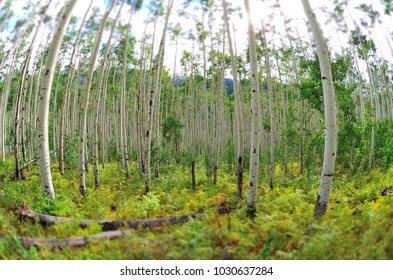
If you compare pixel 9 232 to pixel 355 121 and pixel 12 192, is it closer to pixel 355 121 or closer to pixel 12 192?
pixel 12 192

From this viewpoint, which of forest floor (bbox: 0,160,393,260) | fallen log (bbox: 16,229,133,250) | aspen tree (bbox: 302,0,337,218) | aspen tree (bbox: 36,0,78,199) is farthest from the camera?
aspen tree (bbox: 36,0,78,199)

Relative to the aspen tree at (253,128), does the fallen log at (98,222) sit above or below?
below

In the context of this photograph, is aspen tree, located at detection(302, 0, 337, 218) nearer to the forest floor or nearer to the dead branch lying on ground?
the forest floor

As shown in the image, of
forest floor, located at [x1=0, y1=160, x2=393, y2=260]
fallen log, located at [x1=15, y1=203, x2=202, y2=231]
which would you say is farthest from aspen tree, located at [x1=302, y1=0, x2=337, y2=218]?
fallen log, located at [x1=15, y1=203, x2=202, y2=231]

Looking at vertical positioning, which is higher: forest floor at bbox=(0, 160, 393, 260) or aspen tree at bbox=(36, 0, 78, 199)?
aspen tree at bbox=(36, 0, 78, 199)

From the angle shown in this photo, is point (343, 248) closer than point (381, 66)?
Yes

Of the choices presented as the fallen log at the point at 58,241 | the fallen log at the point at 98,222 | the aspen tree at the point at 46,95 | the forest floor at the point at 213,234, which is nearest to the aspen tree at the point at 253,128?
the forest floor at the point at 213,234

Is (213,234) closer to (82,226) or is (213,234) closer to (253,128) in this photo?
(82,226)

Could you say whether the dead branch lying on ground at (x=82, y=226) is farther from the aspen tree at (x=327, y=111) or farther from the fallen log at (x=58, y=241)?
the aspen tree at (x=327, y=111)

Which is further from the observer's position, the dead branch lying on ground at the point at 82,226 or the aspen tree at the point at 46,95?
the aspen tree at the point at 46,95

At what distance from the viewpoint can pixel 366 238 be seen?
4.55 m
